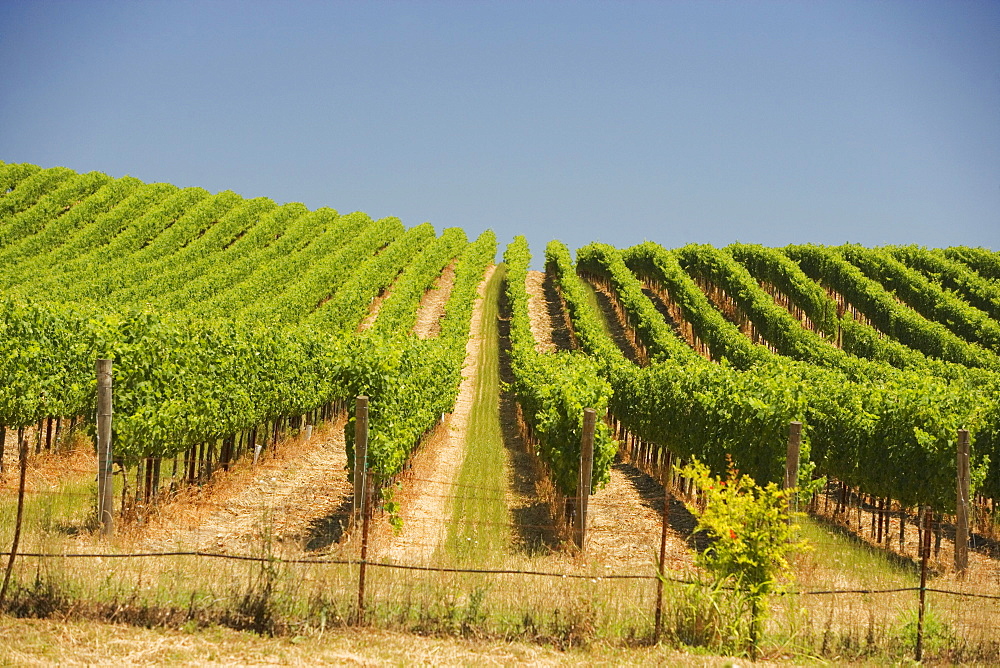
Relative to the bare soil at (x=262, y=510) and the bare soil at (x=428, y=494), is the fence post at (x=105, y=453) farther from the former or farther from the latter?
the bare soil at (x=428, y=494)

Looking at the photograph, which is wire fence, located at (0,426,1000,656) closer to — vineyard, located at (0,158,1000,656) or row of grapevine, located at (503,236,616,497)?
vineyard, located at (0,158,1000,656)

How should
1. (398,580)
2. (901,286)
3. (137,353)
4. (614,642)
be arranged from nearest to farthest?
(614,642), (398,580), (137,353), (901,286)

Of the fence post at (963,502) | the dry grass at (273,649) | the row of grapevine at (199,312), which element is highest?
the row of grapevine at (199,312)

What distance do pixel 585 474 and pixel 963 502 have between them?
719 cm

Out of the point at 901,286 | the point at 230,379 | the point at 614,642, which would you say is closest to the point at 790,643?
Answer: the point at 614,642

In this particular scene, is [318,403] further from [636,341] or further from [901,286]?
[901,286]

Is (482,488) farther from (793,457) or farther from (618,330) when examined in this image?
(618,330)

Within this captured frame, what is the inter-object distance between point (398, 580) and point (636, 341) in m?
41.0

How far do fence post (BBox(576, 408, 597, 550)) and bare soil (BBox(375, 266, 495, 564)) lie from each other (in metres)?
2.77

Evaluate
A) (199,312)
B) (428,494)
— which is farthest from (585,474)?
(199,312)

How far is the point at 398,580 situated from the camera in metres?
11.1

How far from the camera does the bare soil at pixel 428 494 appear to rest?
1519cm

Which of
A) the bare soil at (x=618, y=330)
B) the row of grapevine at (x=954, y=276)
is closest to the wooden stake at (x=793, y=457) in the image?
the bare soil at (x=618, y=330)

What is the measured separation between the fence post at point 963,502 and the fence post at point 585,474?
274 inches
